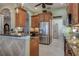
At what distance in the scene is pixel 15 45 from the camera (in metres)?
1.93

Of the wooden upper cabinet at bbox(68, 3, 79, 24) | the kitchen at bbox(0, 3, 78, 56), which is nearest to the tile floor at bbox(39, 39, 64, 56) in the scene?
the kitchen at bbox(0, 3, 78, 56)

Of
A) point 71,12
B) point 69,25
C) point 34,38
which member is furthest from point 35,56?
point 71,12

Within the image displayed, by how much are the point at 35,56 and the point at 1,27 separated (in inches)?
23.4

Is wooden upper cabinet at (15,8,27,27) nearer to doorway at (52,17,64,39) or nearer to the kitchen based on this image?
the kitchen

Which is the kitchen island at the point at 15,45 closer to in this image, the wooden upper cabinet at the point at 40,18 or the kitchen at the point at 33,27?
the kitchen at the point at 33,27

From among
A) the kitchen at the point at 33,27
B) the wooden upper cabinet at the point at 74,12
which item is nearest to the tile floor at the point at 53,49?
the kitchen at the point at 33,27

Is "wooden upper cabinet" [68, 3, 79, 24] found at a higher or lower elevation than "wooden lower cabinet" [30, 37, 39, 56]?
higher

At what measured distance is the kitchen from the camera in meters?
1.88

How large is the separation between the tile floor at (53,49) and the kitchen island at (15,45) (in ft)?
0.66

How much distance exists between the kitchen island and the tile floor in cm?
20

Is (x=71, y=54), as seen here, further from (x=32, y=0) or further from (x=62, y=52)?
(x=32, y=0)

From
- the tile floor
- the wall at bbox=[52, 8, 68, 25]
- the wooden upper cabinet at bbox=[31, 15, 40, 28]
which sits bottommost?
the tile floor

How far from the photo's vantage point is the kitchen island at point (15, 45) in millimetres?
1923

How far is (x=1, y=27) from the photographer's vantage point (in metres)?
1.91
